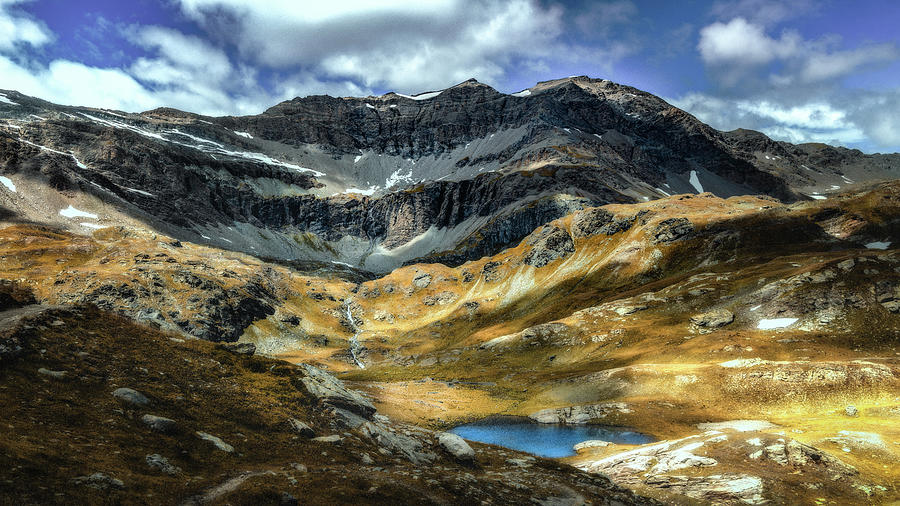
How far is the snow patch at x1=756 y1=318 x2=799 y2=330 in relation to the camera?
7593 centimetres

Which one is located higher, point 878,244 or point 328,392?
point 878,244

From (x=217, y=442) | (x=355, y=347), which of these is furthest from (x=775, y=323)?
(x=355, y=347)

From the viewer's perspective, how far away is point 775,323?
255 feet

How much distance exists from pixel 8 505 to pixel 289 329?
561 ft

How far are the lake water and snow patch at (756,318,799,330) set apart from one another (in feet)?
128

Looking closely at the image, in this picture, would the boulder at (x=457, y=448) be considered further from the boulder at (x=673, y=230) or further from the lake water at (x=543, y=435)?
the boulder at (x=673, y=230)

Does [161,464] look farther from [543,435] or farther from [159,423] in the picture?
[543,435]

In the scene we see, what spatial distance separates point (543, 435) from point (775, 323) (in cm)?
4977

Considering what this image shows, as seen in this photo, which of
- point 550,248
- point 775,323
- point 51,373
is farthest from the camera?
point 550,248

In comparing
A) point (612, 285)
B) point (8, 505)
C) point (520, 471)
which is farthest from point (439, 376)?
point (8, 505)

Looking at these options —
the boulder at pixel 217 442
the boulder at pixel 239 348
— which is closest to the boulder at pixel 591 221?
the boulder at pixel 239 348

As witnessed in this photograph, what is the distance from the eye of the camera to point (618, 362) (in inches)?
3314

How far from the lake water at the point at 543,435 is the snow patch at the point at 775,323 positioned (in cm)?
3912

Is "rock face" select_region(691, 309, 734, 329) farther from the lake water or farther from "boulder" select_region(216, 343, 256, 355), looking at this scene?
"boulder" select_region(216, 343, 256, 355)
